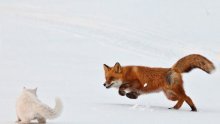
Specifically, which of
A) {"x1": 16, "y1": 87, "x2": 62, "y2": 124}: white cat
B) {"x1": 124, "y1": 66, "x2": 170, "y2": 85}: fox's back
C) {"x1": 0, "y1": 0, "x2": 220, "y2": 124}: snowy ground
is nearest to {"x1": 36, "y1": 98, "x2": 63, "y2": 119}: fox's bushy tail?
{"x1": 16, "y1": 87, "x2": 62, "y2": 124}: white cat

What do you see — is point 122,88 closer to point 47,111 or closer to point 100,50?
point 47,111

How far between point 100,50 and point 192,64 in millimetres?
6246

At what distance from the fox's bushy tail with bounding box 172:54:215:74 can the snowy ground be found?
1.73ft

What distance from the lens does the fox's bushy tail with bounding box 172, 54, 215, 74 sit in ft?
29.1

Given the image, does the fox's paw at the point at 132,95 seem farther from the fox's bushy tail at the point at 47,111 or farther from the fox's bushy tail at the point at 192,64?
the fox's bushy tail at the point at 47,111

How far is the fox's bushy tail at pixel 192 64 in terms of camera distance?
29.1ft

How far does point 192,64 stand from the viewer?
8.93 metres

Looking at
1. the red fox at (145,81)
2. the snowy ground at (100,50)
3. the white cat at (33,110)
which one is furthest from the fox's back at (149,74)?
the white cat at (33,110)

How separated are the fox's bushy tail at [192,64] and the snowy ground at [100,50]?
527 millimetres

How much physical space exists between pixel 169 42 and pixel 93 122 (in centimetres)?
1030

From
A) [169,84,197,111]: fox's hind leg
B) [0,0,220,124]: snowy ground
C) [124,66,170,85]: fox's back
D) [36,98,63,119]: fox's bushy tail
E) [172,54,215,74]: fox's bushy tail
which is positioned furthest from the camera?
[172,54,215,74]: fox's bushy tail

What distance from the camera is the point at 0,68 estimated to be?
11766mm

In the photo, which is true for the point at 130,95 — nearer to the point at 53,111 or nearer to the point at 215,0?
the point at 53,111

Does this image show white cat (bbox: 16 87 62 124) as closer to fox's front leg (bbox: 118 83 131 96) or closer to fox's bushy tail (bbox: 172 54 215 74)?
fox's front leg (bbox: 118 83 131 96)
